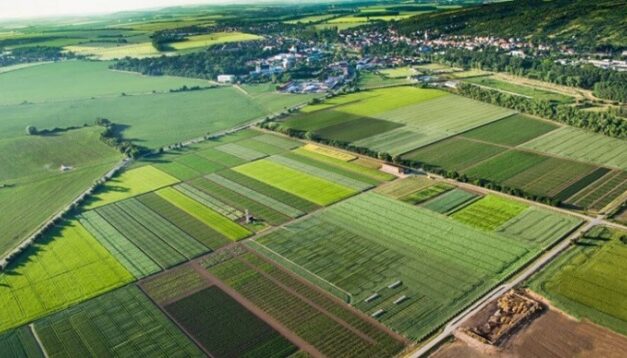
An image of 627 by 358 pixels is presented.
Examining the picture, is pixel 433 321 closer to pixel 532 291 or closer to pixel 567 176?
pixel 532 291

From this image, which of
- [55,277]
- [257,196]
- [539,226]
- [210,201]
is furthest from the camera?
[257,196]

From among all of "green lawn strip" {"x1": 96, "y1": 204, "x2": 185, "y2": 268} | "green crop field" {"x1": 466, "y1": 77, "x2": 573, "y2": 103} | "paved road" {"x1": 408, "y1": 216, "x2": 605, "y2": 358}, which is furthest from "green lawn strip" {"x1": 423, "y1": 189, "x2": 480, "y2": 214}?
"green crop field" {"x1": 466, "y1": 77, "x2": 573, "y2": 103}

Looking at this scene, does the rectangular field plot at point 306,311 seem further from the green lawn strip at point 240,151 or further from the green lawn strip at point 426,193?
the green lawn strip at point 240,151

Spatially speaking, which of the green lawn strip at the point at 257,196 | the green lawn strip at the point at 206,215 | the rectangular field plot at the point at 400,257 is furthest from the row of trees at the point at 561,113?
the green lawn strip at the point at 206,215

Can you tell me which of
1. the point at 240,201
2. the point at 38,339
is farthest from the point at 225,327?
the point at 240,201

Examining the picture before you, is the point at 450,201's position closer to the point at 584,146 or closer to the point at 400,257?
the point at 400,257

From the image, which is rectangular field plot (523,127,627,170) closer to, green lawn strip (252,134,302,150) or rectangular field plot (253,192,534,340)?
rectangular field plot (253,192,534,340)
